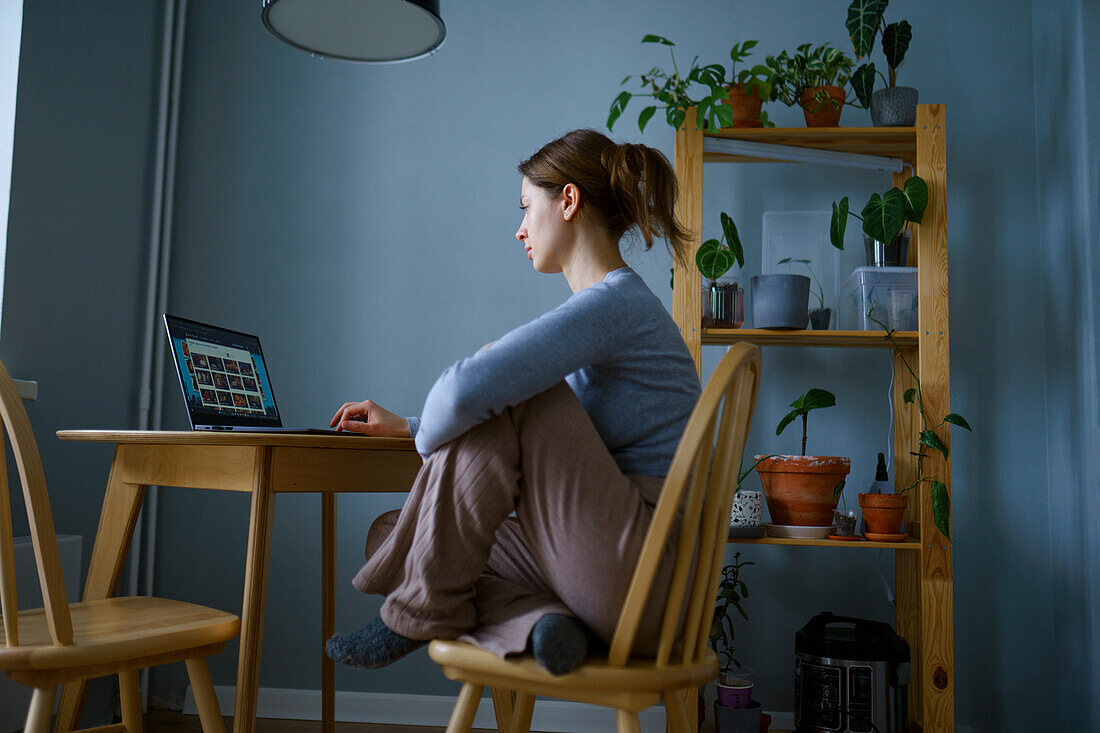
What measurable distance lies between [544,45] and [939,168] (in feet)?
3.70

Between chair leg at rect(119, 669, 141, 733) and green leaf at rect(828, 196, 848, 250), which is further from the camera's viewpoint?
green leaf at rect(828, 196, 848, 250)

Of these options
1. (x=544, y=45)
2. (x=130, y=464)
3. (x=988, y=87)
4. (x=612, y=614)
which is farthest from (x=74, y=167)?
(x=988, y=87)

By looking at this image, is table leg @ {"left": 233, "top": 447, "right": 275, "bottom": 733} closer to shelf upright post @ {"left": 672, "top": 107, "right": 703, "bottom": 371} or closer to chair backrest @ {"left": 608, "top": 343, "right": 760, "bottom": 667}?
chair backrest @ {"left": 608, "top": 343, "right": 760, "bottom": 667}

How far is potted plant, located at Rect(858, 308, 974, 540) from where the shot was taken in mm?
1855

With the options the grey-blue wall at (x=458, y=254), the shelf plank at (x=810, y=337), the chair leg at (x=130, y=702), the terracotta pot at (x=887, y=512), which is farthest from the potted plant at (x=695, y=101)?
the chair leg at (x=130, y=702)

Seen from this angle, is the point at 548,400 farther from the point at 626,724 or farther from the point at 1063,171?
the point at 1063,171

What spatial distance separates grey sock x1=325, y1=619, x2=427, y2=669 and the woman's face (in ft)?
1.94

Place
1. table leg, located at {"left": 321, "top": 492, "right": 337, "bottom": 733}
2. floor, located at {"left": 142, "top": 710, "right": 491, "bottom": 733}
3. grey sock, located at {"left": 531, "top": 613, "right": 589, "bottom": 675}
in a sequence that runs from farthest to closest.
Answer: floor, located at {"left": 142, "top": 710, "right": 491, "bottom": 733}, table leg, located at {"left": 321, "top": 492, "right": 337, "bottom": 733}, grey sock, located at {"left": 531, "top": 613, "right": 589, "bottom": 675}

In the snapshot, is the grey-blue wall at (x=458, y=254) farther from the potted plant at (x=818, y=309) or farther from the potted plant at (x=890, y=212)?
the potted plant at (x=890, y=212)

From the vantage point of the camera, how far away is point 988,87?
231cm

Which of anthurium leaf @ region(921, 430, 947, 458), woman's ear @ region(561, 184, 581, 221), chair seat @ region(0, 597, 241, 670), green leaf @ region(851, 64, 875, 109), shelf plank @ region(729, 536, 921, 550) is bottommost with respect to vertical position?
chair seat @ region(0, 597, 241, 670)

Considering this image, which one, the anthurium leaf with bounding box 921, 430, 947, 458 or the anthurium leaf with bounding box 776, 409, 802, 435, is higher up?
the anthurium leaf with bounding box 776, 409, 802, 435

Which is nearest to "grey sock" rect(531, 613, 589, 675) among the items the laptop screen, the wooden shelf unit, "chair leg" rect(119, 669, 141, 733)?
the laptop screen

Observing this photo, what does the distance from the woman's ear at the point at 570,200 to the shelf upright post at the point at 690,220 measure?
0.77 meters
